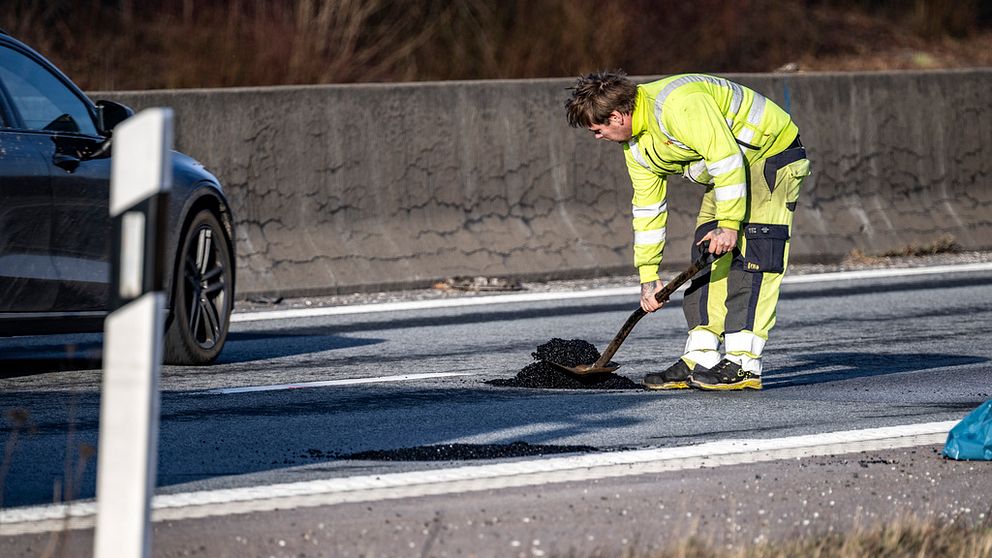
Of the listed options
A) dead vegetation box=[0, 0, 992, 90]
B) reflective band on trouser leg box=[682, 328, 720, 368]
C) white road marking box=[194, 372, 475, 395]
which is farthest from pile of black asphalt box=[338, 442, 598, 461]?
dead vegetation box=[0, 0, 992, 90]

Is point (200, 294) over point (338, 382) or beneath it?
over

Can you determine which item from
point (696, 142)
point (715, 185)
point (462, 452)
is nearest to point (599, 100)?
point (696, 142)

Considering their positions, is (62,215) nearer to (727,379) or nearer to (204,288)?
(204,288)

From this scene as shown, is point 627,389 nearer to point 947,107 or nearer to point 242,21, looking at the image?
point 947,107

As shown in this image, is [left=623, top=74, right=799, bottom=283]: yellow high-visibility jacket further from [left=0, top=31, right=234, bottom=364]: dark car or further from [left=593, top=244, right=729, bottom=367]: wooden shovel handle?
[left=0, top=31, right=234, bottom=364]: dark car

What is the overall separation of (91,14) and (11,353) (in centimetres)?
962

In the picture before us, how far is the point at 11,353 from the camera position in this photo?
8711 mm

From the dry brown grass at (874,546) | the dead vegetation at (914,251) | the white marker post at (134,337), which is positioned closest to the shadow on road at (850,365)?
the dry brown grass at (874,546)

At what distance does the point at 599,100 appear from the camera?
22.9 feet

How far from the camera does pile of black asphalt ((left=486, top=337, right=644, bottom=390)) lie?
7453 millimetres

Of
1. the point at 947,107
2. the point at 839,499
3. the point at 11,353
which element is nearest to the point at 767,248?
the point at 839,499

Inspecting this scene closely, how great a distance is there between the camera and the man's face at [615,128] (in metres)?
7.05

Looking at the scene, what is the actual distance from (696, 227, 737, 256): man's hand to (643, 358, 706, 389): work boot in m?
0.70

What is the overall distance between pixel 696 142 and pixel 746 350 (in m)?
1.05
